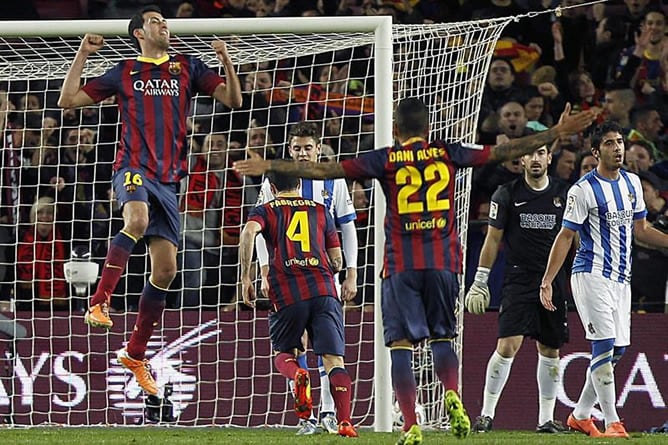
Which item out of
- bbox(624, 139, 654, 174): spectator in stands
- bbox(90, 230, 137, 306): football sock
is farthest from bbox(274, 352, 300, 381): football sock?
bbox(624, 139, 654, 174): spectator in stands

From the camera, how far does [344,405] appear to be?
9.68 meters

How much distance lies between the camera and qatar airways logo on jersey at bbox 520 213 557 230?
11.4m

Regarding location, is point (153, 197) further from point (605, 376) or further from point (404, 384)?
point (605, 376)

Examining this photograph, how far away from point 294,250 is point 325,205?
567 mm

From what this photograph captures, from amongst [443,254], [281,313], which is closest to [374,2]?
[281,313]

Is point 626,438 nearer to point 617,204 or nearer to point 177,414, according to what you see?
point 617,204

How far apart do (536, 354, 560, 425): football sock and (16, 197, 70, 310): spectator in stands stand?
4.49 meters

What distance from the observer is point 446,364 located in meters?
8.36

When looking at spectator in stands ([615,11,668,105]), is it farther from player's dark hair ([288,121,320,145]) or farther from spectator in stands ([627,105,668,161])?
player's dark hair ([288,121,320,145])

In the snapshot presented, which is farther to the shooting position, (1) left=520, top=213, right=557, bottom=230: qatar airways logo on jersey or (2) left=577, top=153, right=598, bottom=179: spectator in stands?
(2) left=577, top=153, right=598, bottom=179: spectator in stands

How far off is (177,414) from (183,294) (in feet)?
3.81

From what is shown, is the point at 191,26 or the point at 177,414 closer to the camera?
the point at 191,26

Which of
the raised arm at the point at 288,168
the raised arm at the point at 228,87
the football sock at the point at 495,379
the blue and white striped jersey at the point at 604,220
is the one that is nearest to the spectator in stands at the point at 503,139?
the football sock at the point at 495,379

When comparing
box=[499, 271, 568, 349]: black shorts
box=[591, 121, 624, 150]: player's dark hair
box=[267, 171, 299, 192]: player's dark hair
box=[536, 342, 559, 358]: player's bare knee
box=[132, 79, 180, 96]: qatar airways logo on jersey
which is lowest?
box=[536, 342, 559, 358]: player's bare knee
